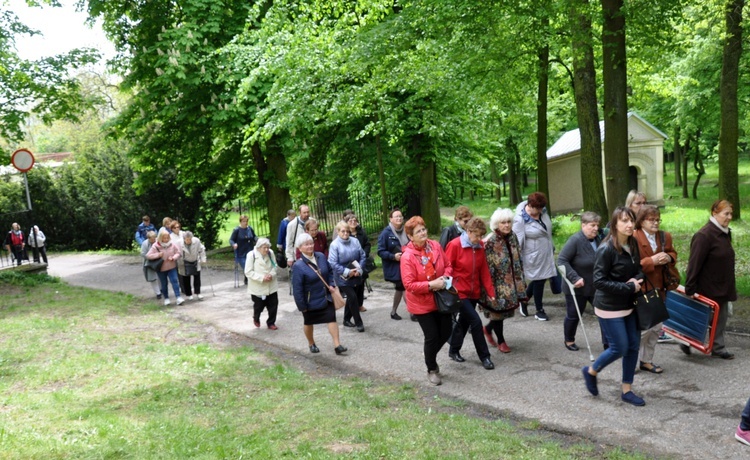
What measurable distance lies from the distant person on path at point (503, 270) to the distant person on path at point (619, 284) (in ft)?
6.64

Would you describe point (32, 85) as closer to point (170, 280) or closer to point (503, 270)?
point (170, 280)

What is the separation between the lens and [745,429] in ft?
18.0

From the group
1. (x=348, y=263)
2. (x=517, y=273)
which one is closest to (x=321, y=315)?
(x=348, y=263)

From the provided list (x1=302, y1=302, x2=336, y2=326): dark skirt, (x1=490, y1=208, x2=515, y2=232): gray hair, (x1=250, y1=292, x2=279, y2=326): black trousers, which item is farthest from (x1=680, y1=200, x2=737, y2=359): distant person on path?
(x1=250, y1=292, x2=279, y2=326): black trousers

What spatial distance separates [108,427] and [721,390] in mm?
6054

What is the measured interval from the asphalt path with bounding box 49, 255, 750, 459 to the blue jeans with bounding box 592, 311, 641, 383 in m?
0.45

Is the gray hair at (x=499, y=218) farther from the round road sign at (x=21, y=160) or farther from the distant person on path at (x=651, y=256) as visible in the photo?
the round road sign at (x=21, y=160)

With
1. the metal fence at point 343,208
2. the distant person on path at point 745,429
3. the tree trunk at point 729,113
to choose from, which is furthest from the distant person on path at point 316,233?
the metal fence at point 343,208

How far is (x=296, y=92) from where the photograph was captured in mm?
15805

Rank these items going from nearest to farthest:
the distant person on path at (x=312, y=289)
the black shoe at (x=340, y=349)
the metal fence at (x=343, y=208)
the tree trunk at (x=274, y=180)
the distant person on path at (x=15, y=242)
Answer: the distant person on path at (x=312, y=289) → the black shoe at (x=340, y=349) → the tree trunk at (x=274, y=180) → the distant person on path at (x=15, y=242) → the metal fence at (x=343, y=208)

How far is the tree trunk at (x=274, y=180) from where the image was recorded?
21.0 m

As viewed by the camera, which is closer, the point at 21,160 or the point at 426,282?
the point at 426,282

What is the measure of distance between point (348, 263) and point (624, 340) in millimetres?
5196

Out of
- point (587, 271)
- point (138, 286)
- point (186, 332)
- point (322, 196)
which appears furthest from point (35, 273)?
point (587, 271)
